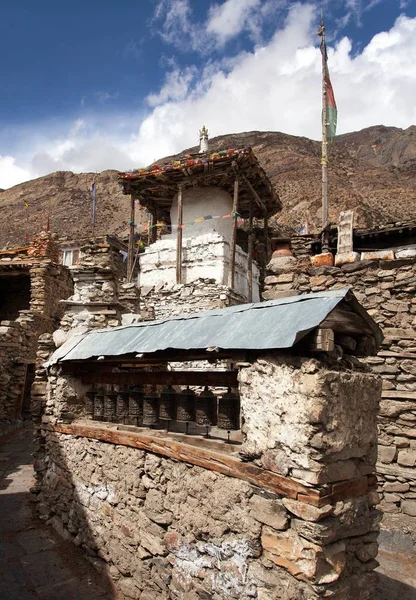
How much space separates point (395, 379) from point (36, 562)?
5.35m

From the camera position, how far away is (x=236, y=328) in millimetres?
3605

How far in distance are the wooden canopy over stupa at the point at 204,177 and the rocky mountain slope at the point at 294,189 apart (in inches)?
458

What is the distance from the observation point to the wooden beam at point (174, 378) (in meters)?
4.06

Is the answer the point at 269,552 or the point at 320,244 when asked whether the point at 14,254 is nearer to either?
the point at 320,244

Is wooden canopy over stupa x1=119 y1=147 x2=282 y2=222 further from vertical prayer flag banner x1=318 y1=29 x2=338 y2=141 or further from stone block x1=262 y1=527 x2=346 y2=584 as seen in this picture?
stone block x1=262 y1=527 x2=346 y2=584

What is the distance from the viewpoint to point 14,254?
651 inches

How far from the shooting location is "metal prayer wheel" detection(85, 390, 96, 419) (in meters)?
6.17

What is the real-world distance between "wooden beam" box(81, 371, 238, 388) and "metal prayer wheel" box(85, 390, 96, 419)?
0.40 metres

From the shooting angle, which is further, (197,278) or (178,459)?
(197,278)

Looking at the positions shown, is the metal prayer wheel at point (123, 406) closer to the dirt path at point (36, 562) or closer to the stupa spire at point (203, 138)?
the dirt path at point (36, 562)

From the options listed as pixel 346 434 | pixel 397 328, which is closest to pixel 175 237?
pixel 397 328

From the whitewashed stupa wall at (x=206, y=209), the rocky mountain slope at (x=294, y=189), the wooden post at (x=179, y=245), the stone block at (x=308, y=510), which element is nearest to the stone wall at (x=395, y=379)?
the stone block at (x=308, y=510)

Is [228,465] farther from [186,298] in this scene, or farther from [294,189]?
[294,189]

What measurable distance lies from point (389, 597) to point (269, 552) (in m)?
2.48
